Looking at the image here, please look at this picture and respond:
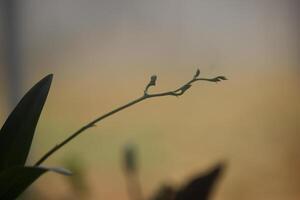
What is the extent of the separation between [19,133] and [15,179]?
0.06 m

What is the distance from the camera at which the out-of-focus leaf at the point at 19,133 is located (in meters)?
0.59

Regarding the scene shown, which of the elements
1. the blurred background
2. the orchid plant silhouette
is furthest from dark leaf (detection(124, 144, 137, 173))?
the orchid plant silhouette

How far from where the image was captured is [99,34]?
3.42 feet

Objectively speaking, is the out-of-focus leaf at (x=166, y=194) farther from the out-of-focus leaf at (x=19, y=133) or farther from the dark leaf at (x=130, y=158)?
the out-of-focus leaf at (x=19, y=133)

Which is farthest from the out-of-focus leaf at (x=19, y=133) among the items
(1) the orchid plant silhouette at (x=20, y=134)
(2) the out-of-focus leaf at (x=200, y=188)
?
(2) the out-of-focus leaf at (x=200, y=188)

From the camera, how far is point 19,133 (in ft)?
1.94

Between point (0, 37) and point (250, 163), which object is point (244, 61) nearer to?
point (250, 163)

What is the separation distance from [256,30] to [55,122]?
40cm

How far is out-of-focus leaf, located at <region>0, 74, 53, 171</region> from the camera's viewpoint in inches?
23.1

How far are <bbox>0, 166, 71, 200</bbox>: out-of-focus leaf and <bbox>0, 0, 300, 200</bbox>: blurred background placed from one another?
1.53 ft

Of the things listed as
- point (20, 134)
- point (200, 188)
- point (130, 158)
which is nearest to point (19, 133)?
point (20, 134)

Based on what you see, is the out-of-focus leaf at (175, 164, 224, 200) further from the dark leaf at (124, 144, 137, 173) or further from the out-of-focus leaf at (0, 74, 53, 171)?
the out-of-focus leaf at (0, 74, 53, 171)

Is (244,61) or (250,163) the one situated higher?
(244,61)

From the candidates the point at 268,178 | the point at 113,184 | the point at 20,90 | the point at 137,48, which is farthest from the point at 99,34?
the point at 268,178
